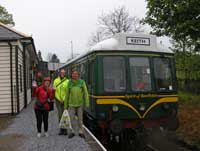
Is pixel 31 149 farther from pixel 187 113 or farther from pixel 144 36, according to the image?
pixel 187 113

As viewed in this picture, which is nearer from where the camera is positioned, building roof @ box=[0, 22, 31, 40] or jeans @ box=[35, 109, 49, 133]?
jeans @ box=[35, 109, 49, 133]

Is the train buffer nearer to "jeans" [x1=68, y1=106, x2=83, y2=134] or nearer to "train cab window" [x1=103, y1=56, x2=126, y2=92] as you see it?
"jeans" [x1=68, y1=106, x2=83, y2=134]

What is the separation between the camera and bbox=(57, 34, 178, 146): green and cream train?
11672 mm

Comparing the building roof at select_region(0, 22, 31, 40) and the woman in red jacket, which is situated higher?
the building roof at select_region(0, 22, 31, 40)

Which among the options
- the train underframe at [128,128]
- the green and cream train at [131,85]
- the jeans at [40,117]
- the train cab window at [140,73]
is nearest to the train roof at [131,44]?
the green and cream train at [131,85]

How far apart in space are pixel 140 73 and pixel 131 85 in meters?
0.45

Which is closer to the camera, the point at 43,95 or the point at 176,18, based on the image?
the point at 43,95

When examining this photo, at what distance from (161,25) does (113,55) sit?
11.2 m

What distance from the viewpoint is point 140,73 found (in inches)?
474

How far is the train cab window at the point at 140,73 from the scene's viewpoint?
1194 centimetres

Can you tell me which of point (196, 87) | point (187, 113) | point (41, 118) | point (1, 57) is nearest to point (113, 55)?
point (41, 118)

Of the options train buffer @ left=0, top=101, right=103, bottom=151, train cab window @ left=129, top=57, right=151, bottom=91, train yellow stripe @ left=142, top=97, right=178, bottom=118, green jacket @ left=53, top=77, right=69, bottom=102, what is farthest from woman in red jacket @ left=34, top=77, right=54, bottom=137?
train yellow stripe @ left=142, top=97, right=178, bottom=118

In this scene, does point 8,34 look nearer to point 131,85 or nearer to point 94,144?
point 131,85

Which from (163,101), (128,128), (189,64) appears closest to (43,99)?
(128,128)
